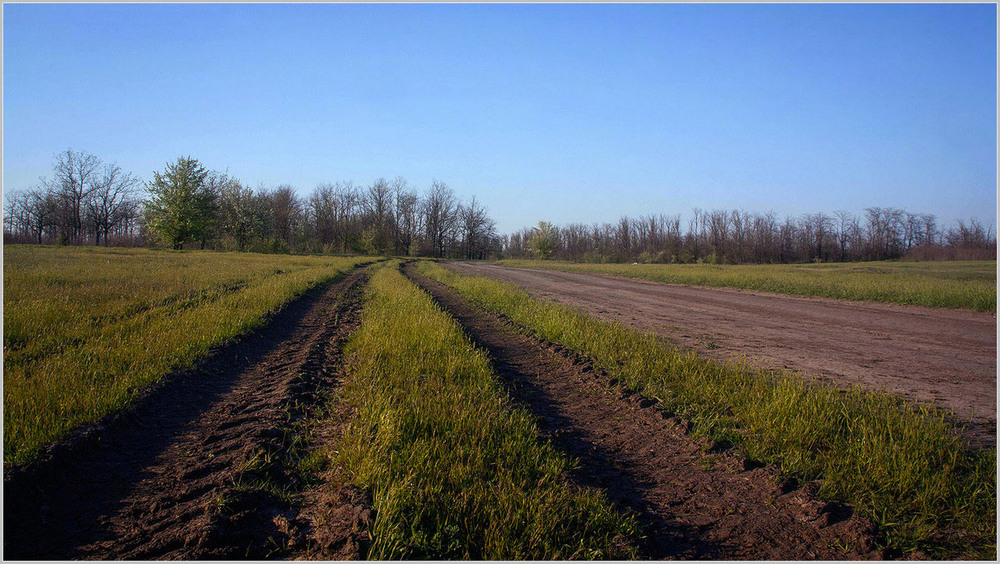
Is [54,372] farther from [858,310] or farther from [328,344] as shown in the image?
[858,310]

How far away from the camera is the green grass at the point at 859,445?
2.80 metres

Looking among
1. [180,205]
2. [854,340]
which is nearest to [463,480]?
[854,340]

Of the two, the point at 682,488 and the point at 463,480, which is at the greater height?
the point at 463,480

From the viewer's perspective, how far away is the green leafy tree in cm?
4481

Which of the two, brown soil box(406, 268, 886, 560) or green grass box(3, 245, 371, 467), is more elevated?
green grass box(3, 245, 371, 467)

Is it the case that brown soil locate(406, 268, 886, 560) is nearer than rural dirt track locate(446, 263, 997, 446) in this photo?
Yes

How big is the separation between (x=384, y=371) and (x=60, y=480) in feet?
9.48

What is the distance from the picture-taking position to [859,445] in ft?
11.8

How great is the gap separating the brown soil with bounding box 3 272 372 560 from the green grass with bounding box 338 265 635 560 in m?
0.23

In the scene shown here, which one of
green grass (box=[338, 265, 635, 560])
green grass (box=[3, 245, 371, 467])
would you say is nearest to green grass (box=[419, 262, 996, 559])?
green grass (box=[338, 265, 635, 560])

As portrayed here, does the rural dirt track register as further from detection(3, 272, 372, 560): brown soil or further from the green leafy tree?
the green leafy tree

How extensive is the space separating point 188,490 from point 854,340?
1044cm

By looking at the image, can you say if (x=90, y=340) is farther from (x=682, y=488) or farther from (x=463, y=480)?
(x=682, y=488)

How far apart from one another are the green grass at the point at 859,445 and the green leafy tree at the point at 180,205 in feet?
169
